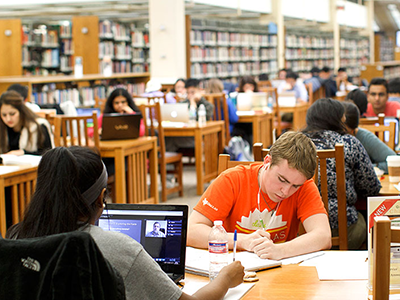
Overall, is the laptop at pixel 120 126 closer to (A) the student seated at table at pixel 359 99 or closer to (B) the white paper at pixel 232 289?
(A) the student seated at table at pixel 359 99

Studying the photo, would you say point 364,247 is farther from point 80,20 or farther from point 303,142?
point 80,20

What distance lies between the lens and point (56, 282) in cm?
116

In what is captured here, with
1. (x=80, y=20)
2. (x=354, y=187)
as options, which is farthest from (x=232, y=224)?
(x=80, y=20)

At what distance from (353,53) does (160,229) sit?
821 inches

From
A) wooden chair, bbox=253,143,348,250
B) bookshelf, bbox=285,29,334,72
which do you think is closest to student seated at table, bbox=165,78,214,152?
wooden chair, bbox=253,143,348,250

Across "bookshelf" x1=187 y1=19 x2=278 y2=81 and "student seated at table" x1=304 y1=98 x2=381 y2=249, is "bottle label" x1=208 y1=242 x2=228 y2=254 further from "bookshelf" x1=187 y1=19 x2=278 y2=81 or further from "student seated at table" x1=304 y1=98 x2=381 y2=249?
"bookshelf" x1=187 y1=19 x2=278 y2=81

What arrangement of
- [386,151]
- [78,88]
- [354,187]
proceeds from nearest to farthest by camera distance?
[354,187], [386,151], [78,88]

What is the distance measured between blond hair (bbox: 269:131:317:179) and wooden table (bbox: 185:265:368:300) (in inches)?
14.0

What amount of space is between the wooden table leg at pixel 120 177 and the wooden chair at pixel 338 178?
93.4 inches

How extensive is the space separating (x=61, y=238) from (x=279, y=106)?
27.8 ft

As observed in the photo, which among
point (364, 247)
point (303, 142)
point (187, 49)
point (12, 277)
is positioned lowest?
point (364, 247)

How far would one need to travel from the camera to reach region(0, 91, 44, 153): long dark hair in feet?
15.2

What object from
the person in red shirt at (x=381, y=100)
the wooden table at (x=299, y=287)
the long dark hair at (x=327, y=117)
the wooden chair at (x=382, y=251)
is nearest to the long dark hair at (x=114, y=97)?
the person in red shirt at (x=381, y=100)

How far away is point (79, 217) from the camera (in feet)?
4.82
